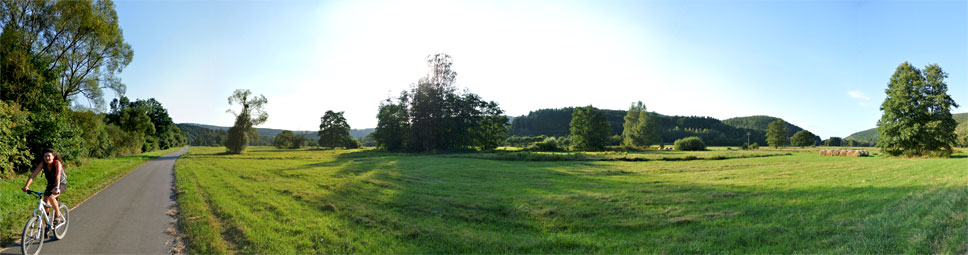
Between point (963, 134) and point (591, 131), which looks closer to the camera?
point (963, 134)

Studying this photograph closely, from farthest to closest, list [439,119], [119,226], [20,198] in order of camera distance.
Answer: [439,119]
[20,198]
[119,226]

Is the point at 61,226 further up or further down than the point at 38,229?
further down

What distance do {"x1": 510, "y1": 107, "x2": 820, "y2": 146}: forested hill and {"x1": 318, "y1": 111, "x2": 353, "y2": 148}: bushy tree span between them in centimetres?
6424

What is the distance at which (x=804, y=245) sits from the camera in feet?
18.9

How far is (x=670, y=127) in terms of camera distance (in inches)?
4806

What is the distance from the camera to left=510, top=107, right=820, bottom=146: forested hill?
104 meters

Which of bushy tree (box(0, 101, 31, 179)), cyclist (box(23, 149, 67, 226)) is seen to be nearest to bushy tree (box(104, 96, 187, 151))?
bushy tree (box(0, 101, 31, 179))

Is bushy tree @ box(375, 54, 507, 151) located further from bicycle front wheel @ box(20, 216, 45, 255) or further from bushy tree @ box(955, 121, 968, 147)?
bushy tree @ box(955, 121, 968, 147)

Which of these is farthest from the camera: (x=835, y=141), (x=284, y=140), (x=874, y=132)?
(x=835, y=141)

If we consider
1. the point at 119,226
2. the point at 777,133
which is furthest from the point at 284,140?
the point at 777,133

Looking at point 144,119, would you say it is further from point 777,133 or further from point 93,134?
point 777,133

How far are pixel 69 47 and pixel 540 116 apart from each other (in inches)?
4846

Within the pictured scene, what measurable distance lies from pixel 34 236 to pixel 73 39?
27.1m

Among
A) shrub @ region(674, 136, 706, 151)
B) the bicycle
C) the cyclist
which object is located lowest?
the bicycle
